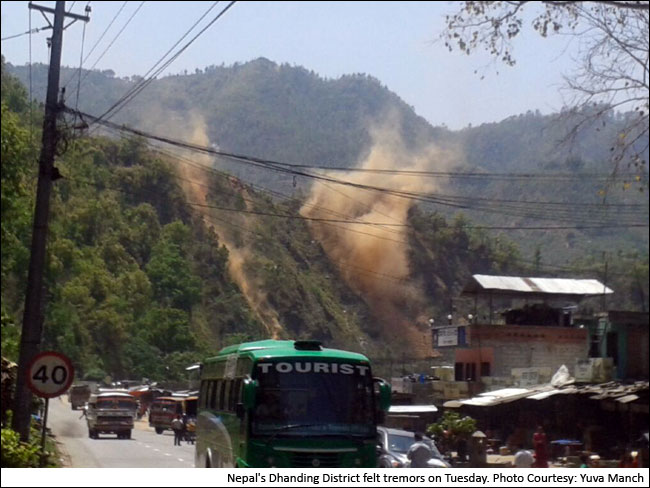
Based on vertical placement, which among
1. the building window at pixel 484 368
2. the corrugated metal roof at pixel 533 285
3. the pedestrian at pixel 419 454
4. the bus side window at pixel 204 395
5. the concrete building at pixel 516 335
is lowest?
the pedestrian at pixel 419 454

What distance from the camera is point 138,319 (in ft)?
89.2

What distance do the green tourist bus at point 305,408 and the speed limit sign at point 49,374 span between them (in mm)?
3363

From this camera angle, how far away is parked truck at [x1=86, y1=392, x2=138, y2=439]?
35594mm

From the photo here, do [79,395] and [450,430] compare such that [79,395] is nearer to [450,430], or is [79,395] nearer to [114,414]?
[114,414]

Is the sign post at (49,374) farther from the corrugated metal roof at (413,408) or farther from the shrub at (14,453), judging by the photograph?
the corrugated metal roof at (413,408)

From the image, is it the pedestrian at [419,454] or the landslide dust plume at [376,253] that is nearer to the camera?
the pedestrian at [419,454]

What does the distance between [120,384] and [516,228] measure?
1727 cm

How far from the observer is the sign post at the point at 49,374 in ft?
51.9

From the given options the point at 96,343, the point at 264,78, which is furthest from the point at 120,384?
the point at 264,78

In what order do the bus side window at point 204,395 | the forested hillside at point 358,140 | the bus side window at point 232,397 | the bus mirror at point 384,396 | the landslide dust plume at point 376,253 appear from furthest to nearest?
the forested hillside at point 358,140
the landslide dust plume at point 376,253
the bus side window at point 204,395
the bus side window at point 232,397
the bus mirror at point 384,396

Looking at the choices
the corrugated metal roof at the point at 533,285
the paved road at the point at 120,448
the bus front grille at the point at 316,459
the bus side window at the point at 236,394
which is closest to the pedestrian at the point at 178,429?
the paved road at the point at 120,448

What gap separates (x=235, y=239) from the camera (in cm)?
2631

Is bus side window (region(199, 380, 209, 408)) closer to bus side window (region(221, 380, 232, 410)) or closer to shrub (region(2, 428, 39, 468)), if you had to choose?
bus side window (region(221, 380, 232, 410))

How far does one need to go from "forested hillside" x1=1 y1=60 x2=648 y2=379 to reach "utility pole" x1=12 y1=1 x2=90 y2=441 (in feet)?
3.96
